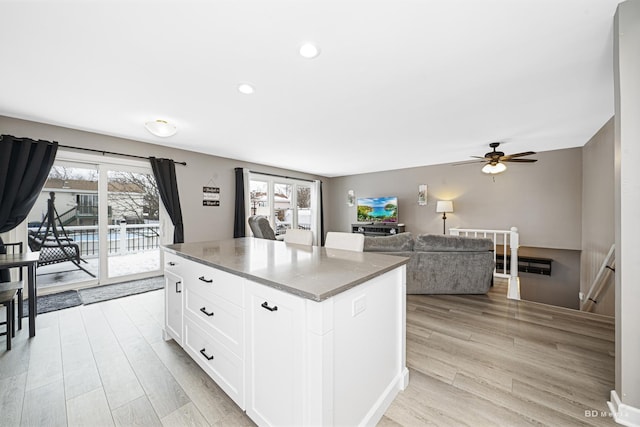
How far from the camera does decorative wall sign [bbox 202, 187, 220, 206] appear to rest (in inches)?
194

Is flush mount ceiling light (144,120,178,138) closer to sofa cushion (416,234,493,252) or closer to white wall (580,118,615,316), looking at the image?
sofa cushion (416,234,493,252)

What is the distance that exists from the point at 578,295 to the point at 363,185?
5.07 metres

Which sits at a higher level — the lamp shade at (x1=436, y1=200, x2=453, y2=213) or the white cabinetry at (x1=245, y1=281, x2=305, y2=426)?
the lamp shade at (x1=436, y1=200, x2=453, y2=213)

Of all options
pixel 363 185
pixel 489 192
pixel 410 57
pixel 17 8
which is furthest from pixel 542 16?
pixel 363 185

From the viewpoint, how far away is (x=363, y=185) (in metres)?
7.40

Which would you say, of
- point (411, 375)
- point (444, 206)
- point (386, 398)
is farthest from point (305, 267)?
point (444, 206)

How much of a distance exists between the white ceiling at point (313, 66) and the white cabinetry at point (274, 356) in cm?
167

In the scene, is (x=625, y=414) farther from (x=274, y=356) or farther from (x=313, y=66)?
(x=313, y=66)

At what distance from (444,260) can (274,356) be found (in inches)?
114

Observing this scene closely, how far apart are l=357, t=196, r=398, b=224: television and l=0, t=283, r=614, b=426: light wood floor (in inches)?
156

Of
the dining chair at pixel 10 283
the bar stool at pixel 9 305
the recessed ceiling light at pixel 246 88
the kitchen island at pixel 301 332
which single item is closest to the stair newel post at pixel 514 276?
the kitchen island at pixel 301 332

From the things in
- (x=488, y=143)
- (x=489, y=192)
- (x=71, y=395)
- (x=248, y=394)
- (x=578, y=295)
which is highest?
(x=488, y=143)

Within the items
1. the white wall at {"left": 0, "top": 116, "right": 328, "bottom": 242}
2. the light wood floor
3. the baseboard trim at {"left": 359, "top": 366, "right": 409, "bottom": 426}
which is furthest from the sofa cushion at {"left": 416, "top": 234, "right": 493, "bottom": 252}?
the white wall at {"left": 0, "top": 116, "right": 328, "bottom": 242}

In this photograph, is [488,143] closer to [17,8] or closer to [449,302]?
[449,302]
